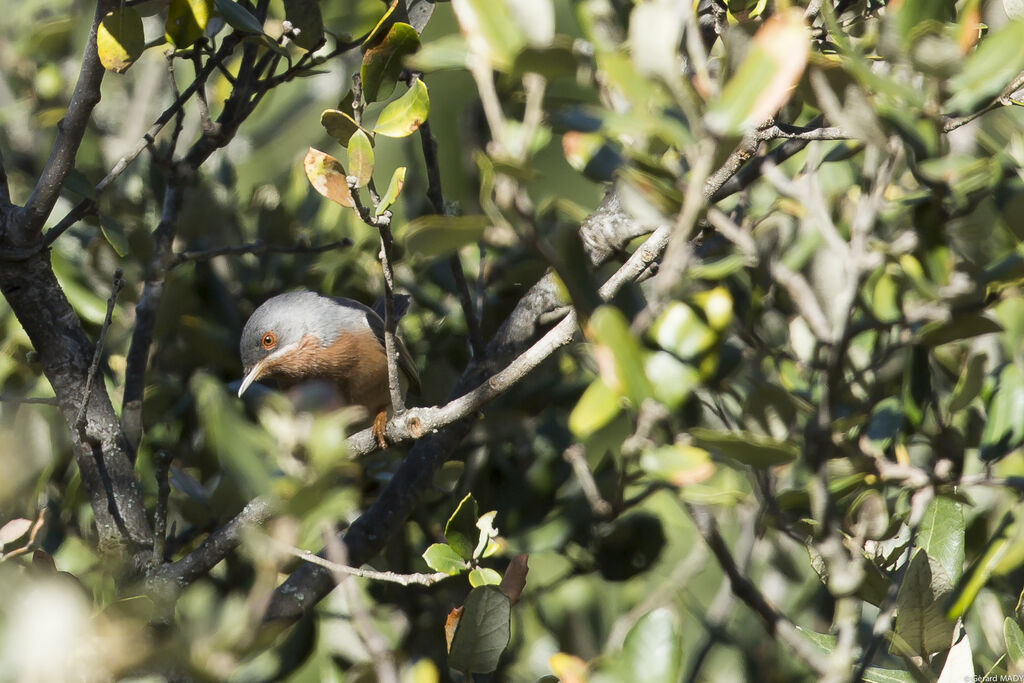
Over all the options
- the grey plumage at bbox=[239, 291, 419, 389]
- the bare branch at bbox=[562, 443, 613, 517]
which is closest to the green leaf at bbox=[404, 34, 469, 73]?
the bare branch at bbox=[562, 443, 613, 517]

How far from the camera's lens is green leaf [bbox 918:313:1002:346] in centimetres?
176

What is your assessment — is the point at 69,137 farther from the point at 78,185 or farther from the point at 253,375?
the point at 253,375

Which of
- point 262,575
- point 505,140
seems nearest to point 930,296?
point 505,140

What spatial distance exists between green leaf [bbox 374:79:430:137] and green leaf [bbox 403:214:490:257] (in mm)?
673

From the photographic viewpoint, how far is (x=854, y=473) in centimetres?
196

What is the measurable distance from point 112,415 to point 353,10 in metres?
1.57

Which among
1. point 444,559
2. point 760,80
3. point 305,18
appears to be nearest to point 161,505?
point 444,559

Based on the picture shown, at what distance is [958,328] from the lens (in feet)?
5.82

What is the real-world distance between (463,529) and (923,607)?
1049mm

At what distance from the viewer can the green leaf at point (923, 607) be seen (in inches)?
82.8

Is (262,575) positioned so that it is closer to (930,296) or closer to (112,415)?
(930,296)

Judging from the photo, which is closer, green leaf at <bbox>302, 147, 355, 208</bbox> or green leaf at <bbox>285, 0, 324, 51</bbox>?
green leaf at <bbox>302, 147, 355, 208</bbox>

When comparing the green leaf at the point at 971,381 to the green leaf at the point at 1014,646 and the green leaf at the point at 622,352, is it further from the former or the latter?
the green leaf at the point at 622,352

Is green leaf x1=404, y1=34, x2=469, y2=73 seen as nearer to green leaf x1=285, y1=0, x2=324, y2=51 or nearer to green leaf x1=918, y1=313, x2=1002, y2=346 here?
green leaf x1=918, y1=313, x2=1002, y2=346
